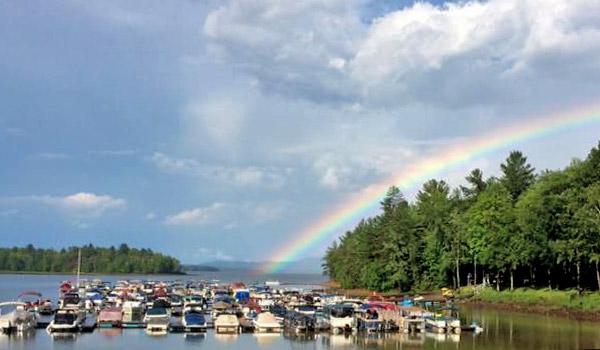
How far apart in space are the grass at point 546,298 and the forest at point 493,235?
2446 mm

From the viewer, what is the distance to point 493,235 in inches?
3875

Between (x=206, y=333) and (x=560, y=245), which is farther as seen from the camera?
(x=560, y=245)

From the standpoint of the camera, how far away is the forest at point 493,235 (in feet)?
258

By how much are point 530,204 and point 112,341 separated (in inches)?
2153

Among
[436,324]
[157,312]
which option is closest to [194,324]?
[157,312]

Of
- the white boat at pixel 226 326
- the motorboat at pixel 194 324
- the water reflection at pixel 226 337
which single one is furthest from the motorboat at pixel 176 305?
the water reflection at pixel 226 337

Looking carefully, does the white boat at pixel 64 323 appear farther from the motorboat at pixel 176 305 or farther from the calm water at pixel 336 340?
the motorboat at pixel 176 305

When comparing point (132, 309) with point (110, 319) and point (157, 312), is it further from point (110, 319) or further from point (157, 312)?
point (157, 312)

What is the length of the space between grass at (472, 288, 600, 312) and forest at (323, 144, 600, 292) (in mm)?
2446

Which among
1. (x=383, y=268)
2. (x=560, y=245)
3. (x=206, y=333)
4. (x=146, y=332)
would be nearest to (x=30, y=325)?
(x=146, y=332)

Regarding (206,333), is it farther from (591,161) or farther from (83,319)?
(591,161)

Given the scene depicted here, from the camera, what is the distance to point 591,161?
79062 mm

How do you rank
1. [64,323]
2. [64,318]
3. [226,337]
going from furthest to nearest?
[64,318] → [64,323] → [226,337]

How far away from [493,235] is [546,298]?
16.9m
